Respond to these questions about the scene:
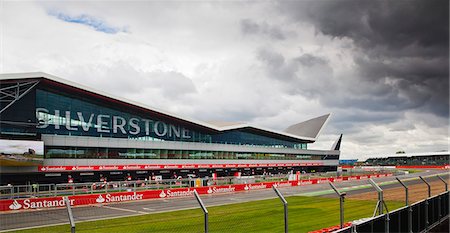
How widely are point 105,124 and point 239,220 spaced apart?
4328cm

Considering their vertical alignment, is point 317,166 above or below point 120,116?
below

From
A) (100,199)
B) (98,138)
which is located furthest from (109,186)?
(98,138)

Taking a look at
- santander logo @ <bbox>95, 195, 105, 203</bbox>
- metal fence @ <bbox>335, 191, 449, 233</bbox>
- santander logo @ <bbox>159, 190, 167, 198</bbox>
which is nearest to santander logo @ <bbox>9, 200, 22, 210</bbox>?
santander logo @ <bbox>95, 195, 105, 203</bbox>

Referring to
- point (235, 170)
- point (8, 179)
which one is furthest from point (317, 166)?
point (8, 179)

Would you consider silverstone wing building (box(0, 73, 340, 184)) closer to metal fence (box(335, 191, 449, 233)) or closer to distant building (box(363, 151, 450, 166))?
metal fence (box(335, 191, 449, 233))

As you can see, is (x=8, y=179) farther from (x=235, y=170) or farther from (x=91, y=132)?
(x=235, y=170)

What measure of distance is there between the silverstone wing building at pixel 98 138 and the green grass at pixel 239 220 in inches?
1167

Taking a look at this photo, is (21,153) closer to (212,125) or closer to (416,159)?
(212,125)

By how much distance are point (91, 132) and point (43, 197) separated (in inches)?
1212

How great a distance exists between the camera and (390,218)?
40.0 ft

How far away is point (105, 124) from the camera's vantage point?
59625 mm

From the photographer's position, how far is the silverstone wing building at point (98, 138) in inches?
1877

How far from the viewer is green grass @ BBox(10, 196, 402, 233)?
1831 centimetres

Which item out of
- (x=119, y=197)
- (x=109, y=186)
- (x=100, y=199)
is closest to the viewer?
(x=100, y=199)
